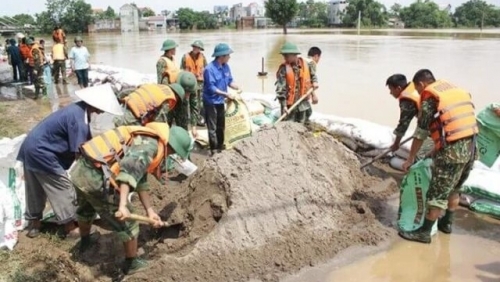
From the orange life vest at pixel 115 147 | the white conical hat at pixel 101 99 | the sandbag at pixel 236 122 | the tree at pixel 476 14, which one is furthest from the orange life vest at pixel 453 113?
the tree at pixel 476 14

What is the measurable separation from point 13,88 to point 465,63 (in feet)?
47.2

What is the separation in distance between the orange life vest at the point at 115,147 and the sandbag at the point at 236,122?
281 centimetres

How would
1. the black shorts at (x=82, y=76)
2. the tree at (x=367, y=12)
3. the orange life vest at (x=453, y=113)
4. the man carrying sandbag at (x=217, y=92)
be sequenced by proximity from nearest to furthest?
the orange life vest at (x=453, y=113)
the man carrying sandbag at (x=217, y=92)
the black shorts at (x=82, y=76)
the tree at (x=367, y=12)

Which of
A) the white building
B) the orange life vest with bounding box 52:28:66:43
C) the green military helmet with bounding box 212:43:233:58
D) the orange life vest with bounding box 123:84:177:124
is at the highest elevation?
the white building

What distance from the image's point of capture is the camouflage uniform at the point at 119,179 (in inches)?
103

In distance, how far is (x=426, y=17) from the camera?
62.0 m

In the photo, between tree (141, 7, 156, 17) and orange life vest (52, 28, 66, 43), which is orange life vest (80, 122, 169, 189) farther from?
tree (141, 7, 156, 17)

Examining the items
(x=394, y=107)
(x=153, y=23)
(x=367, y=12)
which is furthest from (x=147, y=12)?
(x=394, y=107)

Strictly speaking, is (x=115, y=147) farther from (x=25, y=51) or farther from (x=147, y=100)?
(x=25, y=51)

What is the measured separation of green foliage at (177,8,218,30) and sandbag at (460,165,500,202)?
6840 centimetres

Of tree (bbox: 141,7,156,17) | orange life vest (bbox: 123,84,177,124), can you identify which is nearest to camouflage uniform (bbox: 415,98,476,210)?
orange life vest (bbox: 123,84,177,124)

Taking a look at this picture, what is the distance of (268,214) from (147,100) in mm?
1430

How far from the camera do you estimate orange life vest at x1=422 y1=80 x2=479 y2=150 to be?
3.23 meters

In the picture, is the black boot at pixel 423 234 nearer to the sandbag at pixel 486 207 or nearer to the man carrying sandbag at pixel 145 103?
the sandbag at pixel 486 207
